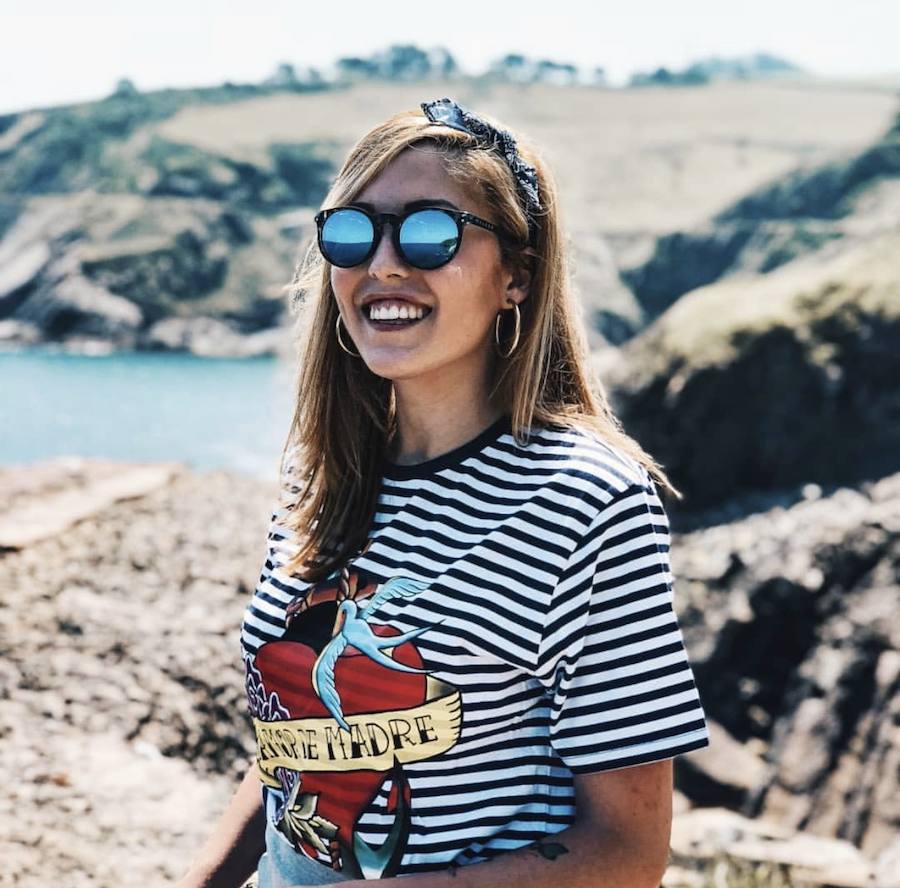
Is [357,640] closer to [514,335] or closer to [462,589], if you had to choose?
[462,589]

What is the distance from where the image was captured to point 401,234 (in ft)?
7.62

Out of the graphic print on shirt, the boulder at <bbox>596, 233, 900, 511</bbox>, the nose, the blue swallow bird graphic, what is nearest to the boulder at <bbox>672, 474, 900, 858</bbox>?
the graphic print on shirt

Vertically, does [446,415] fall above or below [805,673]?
above

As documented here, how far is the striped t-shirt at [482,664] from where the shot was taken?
1.94 metres

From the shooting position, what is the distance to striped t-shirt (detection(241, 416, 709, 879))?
194 cm

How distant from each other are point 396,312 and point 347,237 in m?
0.20

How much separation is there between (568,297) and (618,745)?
1.07 metres

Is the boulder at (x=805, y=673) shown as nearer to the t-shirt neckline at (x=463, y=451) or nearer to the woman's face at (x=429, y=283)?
the t-shirt neckline at (x=463, y=451)

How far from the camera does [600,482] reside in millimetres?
2012

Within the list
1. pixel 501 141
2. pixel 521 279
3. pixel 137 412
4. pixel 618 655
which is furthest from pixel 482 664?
pixel 137 412

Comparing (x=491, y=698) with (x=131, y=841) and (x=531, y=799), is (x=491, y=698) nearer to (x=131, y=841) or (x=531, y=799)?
(x=531, y=799)

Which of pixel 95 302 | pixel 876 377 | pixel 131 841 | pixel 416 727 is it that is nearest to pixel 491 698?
pixel 416 727

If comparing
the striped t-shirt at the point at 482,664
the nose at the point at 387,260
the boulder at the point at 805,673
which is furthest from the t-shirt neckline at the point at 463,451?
the boulder at the point at 805,673

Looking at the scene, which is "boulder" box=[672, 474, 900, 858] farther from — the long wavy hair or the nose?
the nose
